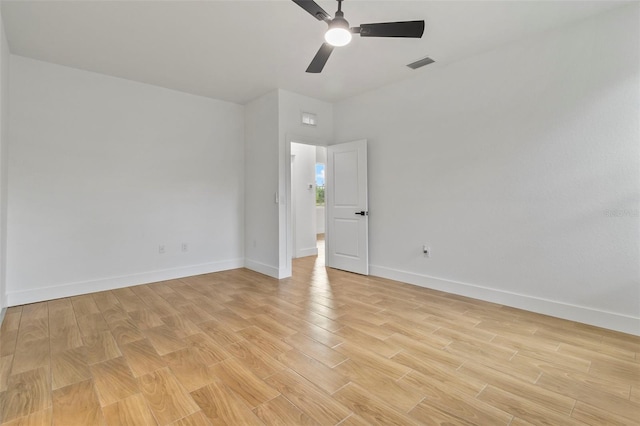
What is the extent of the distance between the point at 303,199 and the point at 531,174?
4236 mm

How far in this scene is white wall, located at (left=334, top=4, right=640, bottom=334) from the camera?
2545mm

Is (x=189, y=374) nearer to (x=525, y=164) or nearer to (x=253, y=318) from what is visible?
(x=253, y=318)

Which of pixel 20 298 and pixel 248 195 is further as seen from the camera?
pixel 248 195

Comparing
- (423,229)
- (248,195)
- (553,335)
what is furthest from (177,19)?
(553,335)

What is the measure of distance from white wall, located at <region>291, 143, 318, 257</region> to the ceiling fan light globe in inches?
157

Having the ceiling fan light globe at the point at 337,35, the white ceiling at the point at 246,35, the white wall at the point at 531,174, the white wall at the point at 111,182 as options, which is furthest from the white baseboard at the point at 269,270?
the ceiling fan light globe at the point at 337,35

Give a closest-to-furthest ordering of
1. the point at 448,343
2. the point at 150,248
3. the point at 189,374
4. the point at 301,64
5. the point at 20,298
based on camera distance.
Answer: the point at 189,374, the point at 448,343, the point at 20,298, the point at 301,64, the point at 150,248

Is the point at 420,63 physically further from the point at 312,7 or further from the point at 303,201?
the point at 303,201

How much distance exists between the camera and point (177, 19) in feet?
8.69

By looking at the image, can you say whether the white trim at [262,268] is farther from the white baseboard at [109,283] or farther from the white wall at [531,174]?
the white wall at [531,174]

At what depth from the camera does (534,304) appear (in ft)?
9.73

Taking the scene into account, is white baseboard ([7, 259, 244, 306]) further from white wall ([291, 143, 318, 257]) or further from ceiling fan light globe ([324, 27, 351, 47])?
ceiling fan light globe ([324, 27, 351, 47])

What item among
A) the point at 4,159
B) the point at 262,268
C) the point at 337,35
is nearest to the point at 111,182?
the point at 4,159

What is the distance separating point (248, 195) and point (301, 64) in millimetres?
2343
